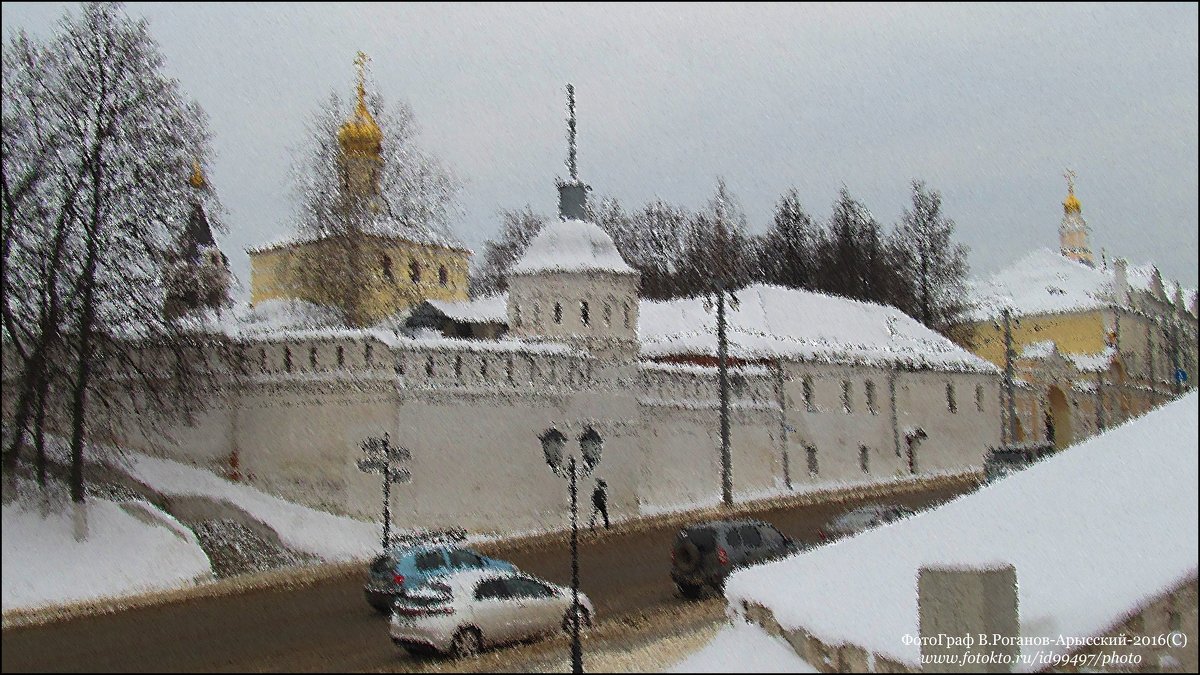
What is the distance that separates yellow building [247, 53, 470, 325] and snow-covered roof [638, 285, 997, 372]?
805 cm

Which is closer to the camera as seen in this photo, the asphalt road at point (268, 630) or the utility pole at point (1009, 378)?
the asphalt road at point (268, 630)

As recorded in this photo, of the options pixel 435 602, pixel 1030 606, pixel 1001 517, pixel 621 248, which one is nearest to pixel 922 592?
pixel 1030 606

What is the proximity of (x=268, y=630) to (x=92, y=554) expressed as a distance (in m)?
3.74

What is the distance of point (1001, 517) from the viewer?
9883 millimetres

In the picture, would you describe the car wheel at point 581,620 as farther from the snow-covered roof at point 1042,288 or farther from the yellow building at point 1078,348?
the snow-covered roof at point 1042,288

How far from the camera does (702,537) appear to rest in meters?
18.0

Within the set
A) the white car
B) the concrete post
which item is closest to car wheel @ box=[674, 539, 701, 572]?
the white car

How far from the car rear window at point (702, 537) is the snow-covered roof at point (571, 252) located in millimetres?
13053

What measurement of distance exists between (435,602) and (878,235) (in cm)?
5248

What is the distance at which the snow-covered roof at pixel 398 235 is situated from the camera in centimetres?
3809

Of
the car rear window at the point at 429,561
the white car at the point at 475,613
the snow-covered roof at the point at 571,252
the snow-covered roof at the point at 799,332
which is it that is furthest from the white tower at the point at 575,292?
the white car at the point at 475,613

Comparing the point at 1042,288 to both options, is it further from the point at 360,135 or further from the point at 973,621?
the point at 973,621

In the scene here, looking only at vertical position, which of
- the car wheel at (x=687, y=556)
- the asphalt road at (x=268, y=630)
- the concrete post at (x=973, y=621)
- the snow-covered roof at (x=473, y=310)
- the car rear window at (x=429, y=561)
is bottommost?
the asphalt road at (x=268, y=630)

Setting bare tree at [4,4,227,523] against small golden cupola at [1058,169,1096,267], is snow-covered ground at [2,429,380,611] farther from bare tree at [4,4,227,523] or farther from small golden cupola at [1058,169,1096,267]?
small golden cupola at [1058,169,1096,267]
